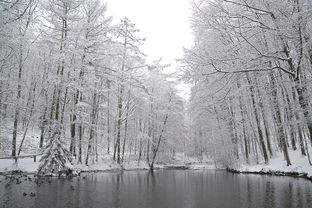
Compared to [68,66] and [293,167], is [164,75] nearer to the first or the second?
[68,66]

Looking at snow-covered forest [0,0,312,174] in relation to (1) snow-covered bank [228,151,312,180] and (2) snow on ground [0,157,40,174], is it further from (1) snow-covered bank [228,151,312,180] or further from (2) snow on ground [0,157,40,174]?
(2) snow on ground [0,157,40,174]

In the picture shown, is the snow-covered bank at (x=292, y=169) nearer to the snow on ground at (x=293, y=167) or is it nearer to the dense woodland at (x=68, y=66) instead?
the snow on ground at (x=293, y=167)

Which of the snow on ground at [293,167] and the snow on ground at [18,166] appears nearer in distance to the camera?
the snow on ground at [293,167]

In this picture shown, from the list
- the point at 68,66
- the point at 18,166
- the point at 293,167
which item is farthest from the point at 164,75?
the point at 18,166

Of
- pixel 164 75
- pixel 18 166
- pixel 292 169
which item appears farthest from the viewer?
pixel 164 75

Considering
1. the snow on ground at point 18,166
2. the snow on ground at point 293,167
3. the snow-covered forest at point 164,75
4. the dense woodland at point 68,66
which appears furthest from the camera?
the snow on ground at point 18,166

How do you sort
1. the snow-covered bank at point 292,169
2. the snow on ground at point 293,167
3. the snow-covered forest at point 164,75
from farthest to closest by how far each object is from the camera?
the snow on ground at point 293,167 < the snow-covered bank at point 292,169 < the snow-covered forest at point 164,75

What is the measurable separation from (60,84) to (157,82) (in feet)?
56.4

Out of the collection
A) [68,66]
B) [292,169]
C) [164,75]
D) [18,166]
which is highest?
[164,75]

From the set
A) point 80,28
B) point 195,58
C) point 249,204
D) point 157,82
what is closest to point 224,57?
point 195,58

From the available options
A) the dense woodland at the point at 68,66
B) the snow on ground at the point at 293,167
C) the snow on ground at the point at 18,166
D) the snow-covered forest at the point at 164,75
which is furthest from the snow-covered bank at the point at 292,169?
the snow on ground at the point at 18,166

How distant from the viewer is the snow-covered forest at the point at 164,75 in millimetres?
6145

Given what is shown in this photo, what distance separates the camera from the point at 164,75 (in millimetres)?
22219

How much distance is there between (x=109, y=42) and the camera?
1830cm
